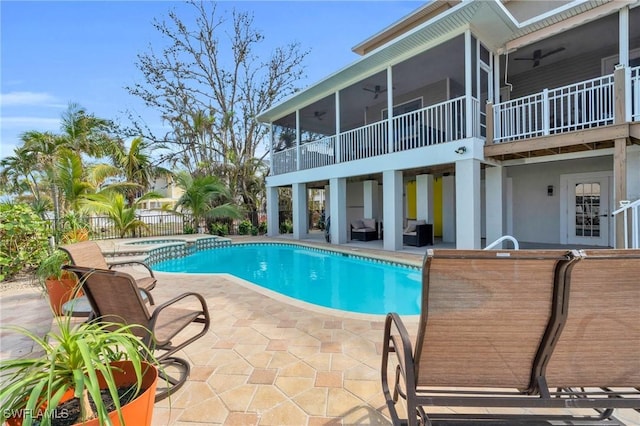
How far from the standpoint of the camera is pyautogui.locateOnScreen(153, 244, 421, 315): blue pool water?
5998 millimetres

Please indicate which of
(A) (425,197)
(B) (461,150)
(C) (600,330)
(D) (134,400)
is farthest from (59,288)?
(A) (425,197)

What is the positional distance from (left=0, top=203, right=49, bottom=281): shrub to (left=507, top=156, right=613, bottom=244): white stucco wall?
1277 cm

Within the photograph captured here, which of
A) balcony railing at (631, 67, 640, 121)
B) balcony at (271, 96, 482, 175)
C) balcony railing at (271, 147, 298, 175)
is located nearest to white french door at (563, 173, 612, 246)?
balcony railing at (631, 67, 640, 121)

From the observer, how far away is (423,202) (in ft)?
35.3

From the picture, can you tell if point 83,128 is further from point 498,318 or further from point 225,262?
point 498,318

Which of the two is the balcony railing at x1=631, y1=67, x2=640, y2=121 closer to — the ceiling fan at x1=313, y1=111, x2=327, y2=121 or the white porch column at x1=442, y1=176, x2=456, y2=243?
the white porch column at x1=442, y1=176, x2=456, y2=243

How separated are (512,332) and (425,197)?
31.4 ft

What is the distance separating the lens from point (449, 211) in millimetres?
11461

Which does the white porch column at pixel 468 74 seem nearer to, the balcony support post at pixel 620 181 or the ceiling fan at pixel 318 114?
the balcony support post at pixel 620 181

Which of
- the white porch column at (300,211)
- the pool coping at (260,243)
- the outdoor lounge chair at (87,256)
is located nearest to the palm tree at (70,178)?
the pool coping at (260,243)

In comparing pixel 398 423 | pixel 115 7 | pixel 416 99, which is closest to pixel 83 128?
pixel 115 7

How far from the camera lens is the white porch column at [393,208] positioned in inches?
381

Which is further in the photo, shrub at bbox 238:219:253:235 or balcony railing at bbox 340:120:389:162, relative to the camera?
shrub at bbox 238:219:253:235

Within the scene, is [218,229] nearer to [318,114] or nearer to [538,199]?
[318,114]
